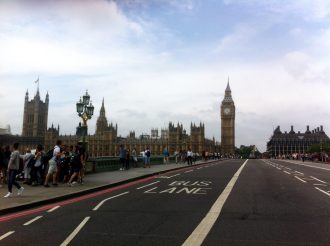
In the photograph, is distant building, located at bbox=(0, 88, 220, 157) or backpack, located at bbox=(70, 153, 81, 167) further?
distant building, located at bbox=(0, 88, 220, 157)

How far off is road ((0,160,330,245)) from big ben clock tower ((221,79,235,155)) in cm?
17072

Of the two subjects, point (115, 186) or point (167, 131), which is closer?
point (115, 186)

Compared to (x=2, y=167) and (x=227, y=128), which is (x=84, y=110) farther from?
(x=227, y=128)

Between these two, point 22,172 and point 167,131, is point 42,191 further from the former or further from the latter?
point 167,131

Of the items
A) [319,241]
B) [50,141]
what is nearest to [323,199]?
[319,241]

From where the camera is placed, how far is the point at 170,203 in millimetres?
13062

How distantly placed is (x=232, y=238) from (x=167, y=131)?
6583 inches

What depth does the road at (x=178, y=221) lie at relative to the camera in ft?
27.1

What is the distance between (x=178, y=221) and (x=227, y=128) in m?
185

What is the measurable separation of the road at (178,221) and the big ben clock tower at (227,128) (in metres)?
171

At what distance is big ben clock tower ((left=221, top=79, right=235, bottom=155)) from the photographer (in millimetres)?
188250

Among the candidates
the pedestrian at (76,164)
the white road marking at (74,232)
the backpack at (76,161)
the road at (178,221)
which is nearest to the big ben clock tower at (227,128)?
the pedestrian at (76,164)

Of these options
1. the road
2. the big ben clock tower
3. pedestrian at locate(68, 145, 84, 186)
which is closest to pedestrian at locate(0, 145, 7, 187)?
pedestrian at locate(68, 145, 84, 186)

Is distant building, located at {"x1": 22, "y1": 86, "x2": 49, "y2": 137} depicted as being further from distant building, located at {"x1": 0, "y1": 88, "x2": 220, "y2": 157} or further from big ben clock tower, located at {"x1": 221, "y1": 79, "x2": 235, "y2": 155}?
big ben clock tower, located at {"x1": 221, "y1": 79, "x2": 235, "y2": 155}
